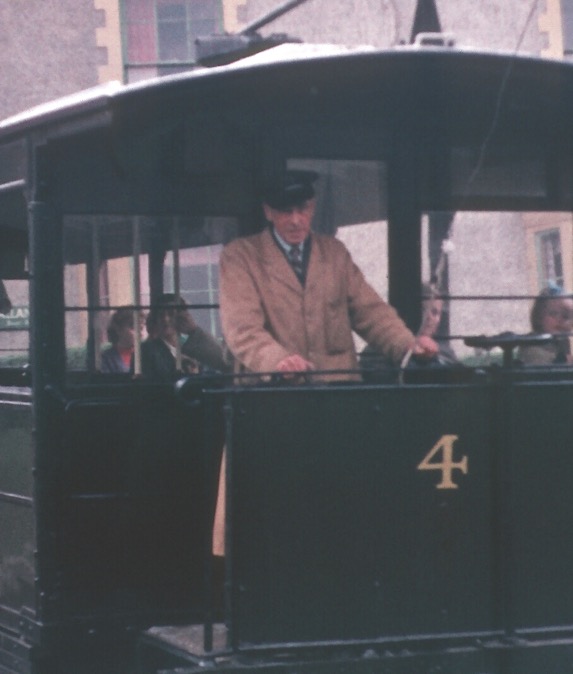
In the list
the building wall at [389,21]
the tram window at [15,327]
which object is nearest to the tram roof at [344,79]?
the tram window at [15,327]

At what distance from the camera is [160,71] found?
22453 mm

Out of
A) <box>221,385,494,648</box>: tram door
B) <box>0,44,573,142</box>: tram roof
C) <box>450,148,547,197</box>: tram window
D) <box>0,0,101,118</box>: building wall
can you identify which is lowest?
<box>221,385,494,648</box>: tram door

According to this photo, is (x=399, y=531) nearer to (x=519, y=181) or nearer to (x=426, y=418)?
(x=426, y=418)

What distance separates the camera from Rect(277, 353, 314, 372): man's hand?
5246mm

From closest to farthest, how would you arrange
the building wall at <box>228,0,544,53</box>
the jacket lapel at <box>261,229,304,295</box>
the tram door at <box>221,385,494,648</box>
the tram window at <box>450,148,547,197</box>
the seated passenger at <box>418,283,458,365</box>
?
the tram door at <box>221,385,494,648</box> → the jacket lapel at <box>261,229,304,295</box> → the seated passenger at <box>418,283,458,365</box> → the tram window at <box>450,148,547,197</box> → the building wall at <box>228,0,544,53</box>

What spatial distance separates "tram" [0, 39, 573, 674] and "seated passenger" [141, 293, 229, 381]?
0.16 ft

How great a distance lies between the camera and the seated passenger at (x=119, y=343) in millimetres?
5805

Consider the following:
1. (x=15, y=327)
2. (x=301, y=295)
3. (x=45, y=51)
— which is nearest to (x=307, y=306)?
(x=301, y=295)

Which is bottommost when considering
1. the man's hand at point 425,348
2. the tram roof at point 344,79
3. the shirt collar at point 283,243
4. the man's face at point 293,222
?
the man's hand at point 425,348

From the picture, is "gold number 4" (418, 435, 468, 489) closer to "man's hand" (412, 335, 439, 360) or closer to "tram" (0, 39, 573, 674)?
"tram" (0, 39, 573, 674)

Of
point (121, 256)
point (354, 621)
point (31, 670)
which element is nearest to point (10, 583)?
point (31, 670)

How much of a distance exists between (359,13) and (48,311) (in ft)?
55.6

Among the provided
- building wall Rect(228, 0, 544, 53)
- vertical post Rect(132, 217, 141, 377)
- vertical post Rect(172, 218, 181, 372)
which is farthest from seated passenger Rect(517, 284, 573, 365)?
building wall Rect(228, 0, 544, 53)

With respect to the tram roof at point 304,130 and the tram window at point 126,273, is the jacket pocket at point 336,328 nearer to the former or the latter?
the tram window at point 126,273
